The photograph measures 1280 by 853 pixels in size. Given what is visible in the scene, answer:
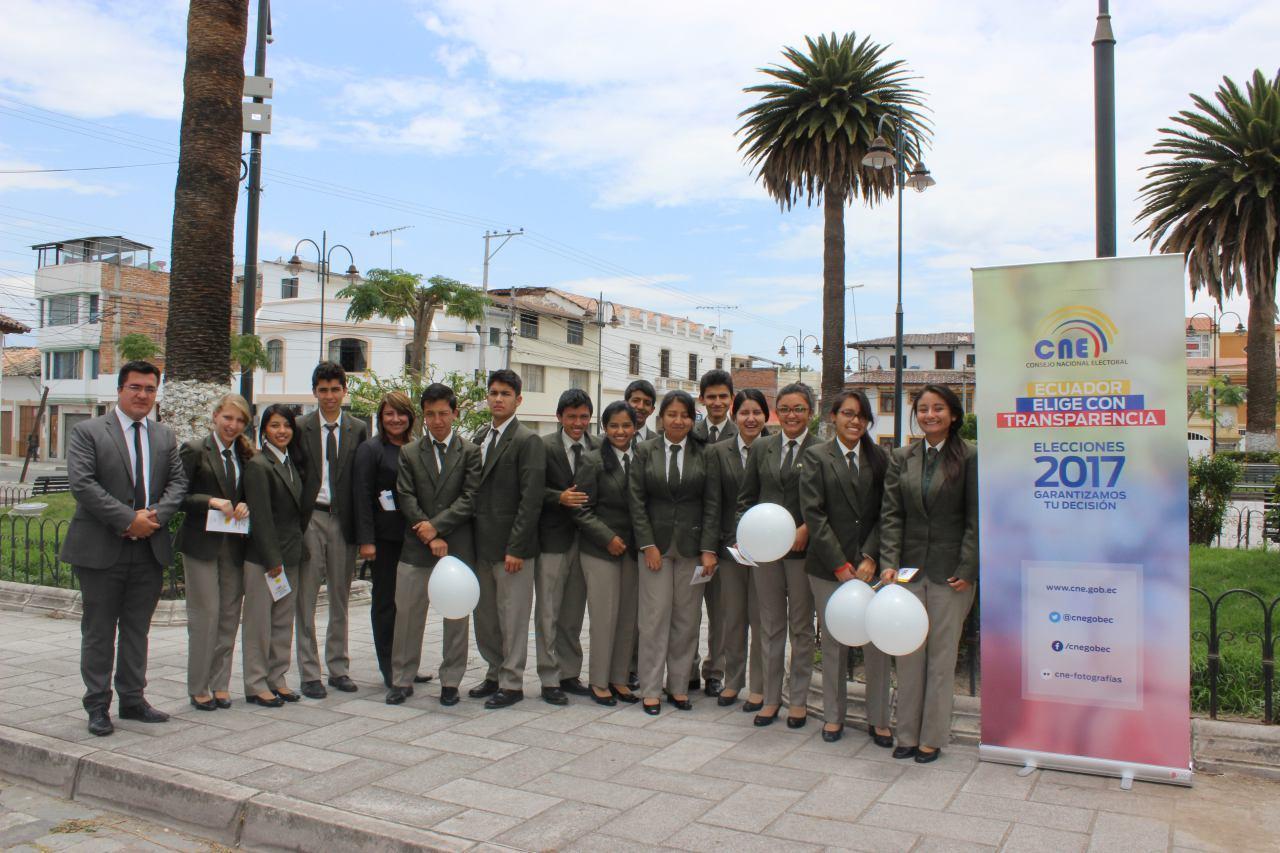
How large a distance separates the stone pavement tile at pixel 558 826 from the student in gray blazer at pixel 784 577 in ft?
5.61

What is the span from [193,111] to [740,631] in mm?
7915

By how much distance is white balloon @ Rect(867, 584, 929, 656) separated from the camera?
4.93m

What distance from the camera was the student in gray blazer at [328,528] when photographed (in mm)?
6496

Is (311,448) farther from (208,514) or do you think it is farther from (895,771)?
(895,771)

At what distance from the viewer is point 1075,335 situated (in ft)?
16.5

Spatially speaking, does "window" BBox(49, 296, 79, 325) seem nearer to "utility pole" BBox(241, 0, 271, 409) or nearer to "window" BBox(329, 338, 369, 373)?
"window" BBox(329, 338, 369, 373)

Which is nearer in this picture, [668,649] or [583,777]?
[583,777]

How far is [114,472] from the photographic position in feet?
18.6

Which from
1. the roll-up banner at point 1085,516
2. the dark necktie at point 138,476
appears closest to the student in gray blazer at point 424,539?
the dark necktie at point 138,476

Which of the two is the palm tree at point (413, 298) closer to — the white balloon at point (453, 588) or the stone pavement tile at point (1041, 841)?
the white balloon at point (453, 588)

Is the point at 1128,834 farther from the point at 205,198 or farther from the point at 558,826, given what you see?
the point at 205,198

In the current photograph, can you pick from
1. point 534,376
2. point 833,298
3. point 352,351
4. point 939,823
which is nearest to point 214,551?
point 939,823

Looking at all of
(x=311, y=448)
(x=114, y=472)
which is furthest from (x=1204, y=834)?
(x=114, y=472)

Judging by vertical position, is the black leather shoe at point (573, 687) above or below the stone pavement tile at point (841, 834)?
above
